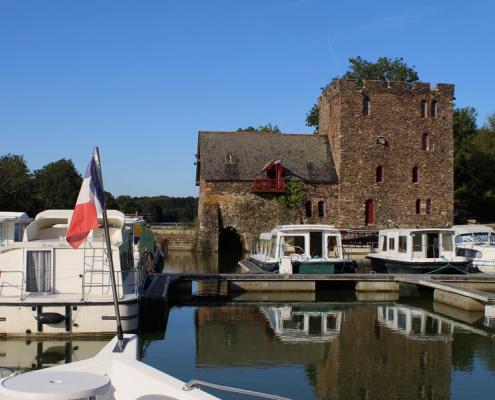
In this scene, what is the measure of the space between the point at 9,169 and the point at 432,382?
4892cm

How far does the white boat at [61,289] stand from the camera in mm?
15539

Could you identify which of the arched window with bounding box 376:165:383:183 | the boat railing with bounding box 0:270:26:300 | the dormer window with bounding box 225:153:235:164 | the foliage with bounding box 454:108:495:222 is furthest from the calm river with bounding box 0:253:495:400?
the foliage with bounding box 454:108:495:222

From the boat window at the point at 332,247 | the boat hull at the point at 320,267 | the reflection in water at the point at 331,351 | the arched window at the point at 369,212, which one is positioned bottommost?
the reflection in water at the point at 331,351

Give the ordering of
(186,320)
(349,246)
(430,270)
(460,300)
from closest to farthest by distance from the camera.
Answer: (186,320) < (460,300) < (430,270) < (349,246)

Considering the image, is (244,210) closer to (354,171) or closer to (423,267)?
(354,171)

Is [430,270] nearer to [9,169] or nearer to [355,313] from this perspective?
[355,313]

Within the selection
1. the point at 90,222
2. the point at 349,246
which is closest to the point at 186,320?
the point at 90,222

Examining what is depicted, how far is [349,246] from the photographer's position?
133 ft

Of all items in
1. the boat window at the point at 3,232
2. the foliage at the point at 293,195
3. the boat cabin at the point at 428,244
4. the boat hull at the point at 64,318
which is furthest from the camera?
the foliage at the point at 293,195

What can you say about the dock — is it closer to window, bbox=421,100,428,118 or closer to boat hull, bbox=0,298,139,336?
boat hull, bbox=0,298,139,336

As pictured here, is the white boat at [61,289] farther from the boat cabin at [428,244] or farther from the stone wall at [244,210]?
the stone wall at [244,210]

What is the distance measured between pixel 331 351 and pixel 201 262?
77.3 ft

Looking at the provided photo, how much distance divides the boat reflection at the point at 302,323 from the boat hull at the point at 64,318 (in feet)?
14.6

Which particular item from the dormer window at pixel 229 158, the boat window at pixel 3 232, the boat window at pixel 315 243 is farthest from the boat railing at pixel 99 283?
the dormer window at pixel 229 158
